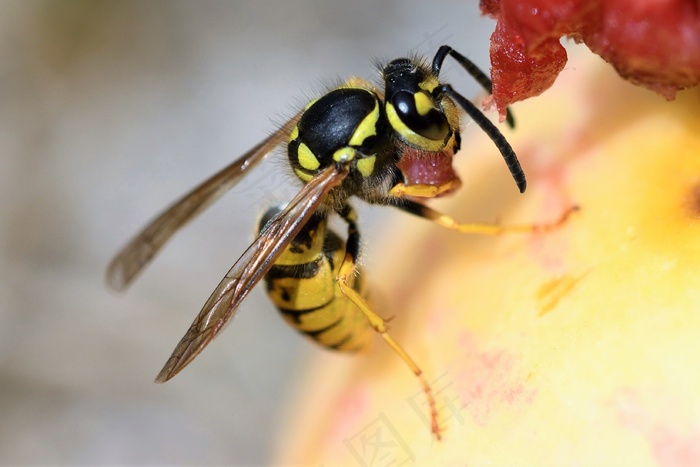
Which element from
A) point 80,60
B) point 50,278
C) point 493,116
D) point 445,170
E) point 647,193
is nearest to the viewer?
point 647,193

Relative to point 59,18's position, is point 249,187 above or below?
below

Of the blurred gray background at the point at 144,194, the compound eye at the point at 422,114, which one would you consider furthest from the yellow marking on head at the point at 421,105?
the blurred gray background at the point at 144,194

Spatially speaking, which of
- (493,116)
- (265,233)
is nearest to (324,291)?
(265,233)

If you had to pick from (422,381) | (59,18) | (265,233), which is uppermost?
(59,18)

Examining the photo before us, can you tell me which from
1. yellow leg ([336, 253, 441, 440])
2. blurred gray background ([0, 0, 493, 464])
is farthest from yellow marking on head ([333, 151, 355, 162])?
blurred gray background ([0, 0, 493, 464])

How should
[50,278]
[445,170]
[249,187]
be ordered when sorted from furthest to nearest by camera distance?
[50,278]
[249,187]
[445,170]

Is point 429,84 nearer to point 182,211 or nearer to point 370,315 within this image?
point 370,315

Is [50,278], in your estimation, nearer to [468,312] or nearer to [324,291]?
[324,291]

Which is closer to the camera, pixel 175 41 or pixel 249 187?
pixel 249 187

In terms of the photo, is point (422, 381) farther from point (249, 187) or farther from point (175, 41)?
point (175, 41)
